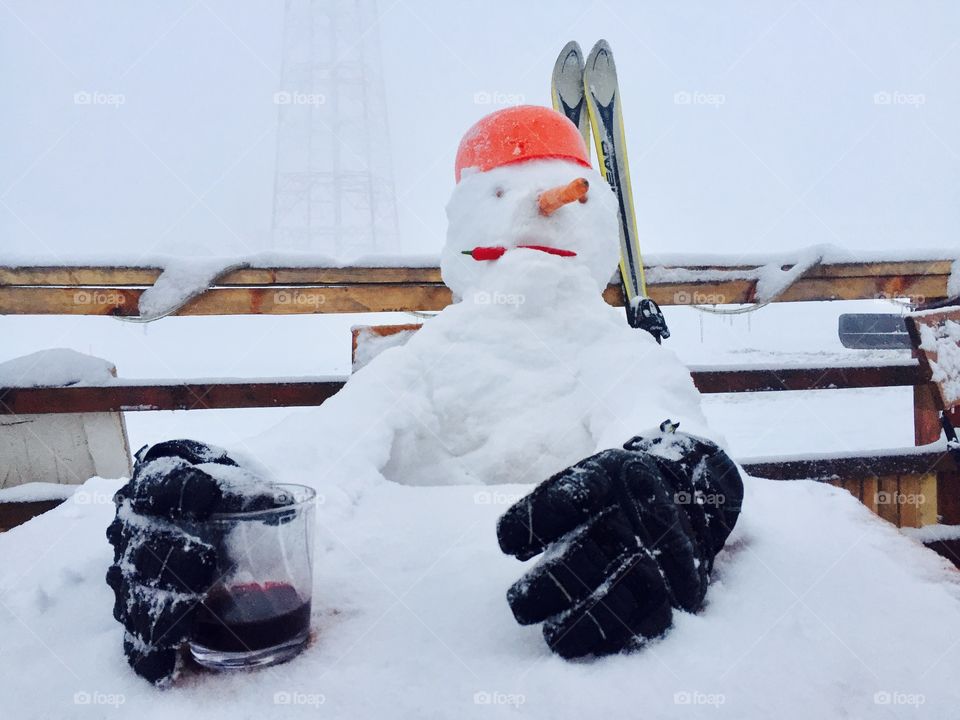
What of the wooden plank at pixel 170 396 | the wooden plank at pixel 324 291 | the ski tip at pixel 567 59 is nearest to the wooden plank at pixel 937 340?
the wooden plank at pixel 324 291

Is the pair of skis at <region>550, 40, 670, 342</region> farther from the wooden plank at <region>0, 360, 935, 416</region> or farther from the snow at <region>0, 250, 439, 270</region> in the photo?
the wooden plank at <region>0, 360, 935, 416</region>

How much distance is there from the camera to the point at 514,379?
1542 millimetres

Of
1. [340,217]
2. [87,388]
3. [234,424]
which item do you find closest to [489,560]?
[87,388]

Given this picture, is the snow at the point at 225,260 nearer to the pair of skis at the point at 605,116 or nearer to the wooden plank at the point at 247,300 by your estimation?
the wooden plank at the point at 247,300

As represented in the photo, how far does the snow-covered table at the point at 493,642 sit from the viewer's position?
620 millimetres

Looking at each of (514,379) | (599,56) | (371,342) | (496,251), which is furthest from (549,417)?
(599,56)

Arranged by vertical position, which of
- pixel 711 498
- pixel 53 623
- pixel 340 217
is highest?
pixel 340 217

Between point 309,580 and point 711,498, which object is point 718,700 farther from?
point 309,580

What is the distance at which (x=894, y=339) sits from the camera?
4.21 metres

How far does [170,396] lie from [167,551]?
1985 mm

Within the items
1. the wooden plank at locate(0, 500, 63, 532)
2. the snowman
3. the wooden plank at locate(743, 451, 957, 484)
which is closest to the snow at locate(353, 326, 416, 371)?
the snowman

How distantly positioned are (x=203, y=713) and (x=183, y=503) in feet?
0.72

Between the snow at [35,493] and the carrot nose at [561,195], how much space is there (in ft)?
6.66

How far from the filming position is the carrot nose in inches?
59.4
